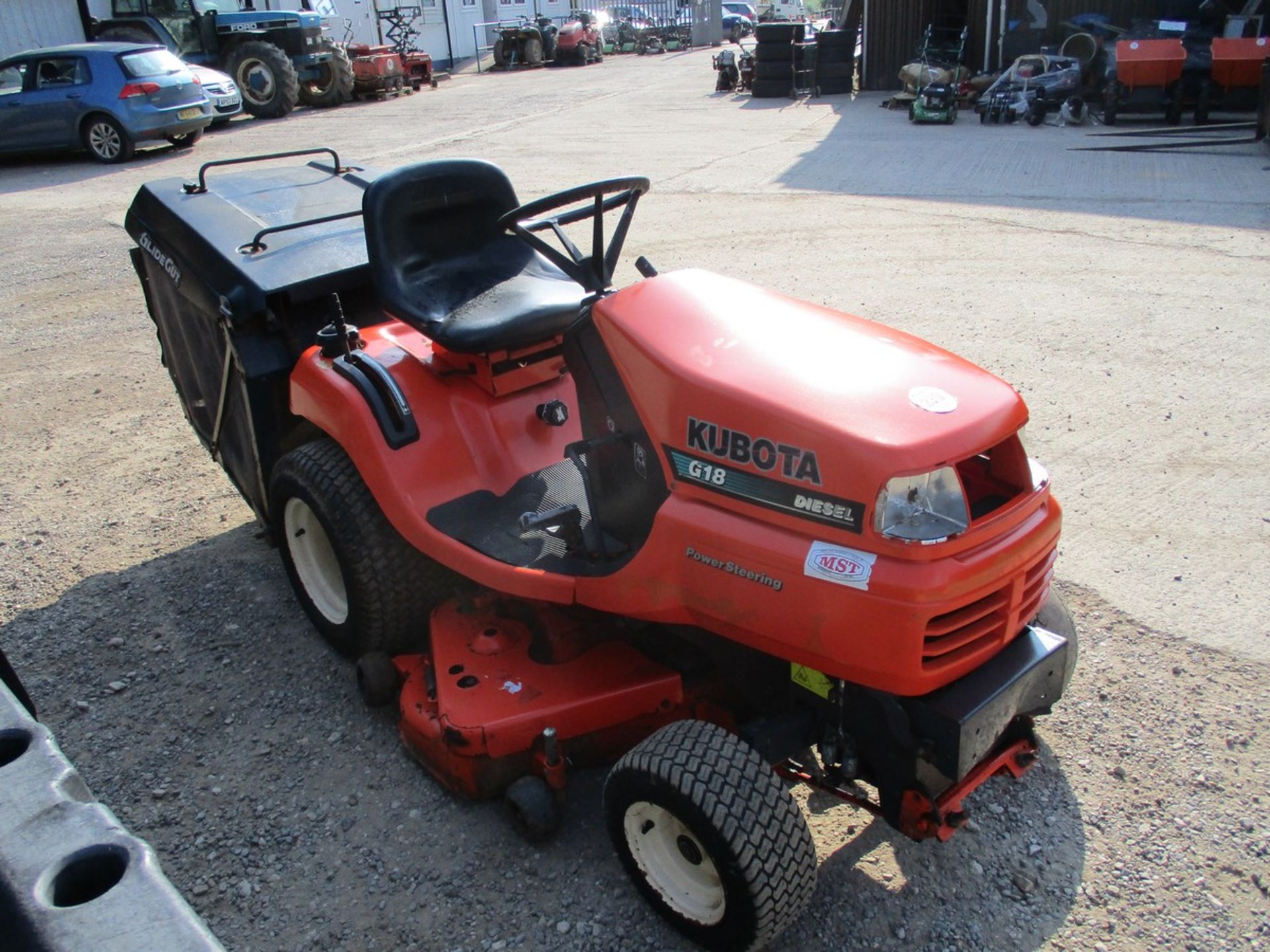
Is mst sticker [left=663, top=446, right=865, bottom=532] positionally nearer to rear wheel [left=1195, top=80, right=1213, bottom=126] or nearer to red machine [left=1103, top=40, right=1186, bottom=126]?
red machine [left=1103, top=40, right=1186, bottom=126]

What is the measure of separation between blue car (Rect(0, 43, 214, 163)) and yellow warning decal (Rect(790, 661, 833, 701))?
12.4 m

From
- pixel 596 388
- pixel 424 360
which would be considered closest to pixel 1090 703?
pixel 596 388

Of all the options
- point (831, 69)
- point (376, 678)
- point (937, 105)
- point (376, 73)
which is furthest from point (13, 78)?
point (376, 678)

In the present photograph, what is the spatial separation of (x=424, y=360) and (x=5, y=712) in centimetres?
209

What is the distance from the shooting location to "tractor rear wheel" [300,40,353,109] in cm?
1703

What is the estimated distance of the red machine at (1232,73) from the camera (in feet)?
37.9

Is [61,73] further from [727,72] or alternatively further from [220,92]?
[727,72]

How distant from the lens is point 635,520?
8.39 ft

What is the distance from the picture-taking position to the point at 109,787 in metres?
2.85

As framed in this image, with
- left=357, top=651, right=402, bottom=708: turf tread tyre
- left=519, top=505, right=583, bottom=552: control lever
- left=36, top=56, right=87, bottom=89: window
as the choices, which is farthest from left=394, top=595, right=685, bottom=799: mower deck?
left=36, top=56, right=87, bottom=89: window

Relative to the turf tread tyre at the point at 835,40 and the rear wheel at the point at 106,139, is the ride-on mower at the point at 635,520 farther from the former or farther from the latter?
the turf tread tyre at the point at 835,40

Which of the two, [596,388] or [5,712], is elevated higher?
[5,712]

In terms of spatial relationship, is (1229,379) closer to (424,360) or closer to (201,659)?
(424,360)

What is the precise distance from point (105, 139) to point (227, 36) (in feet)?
14.9
